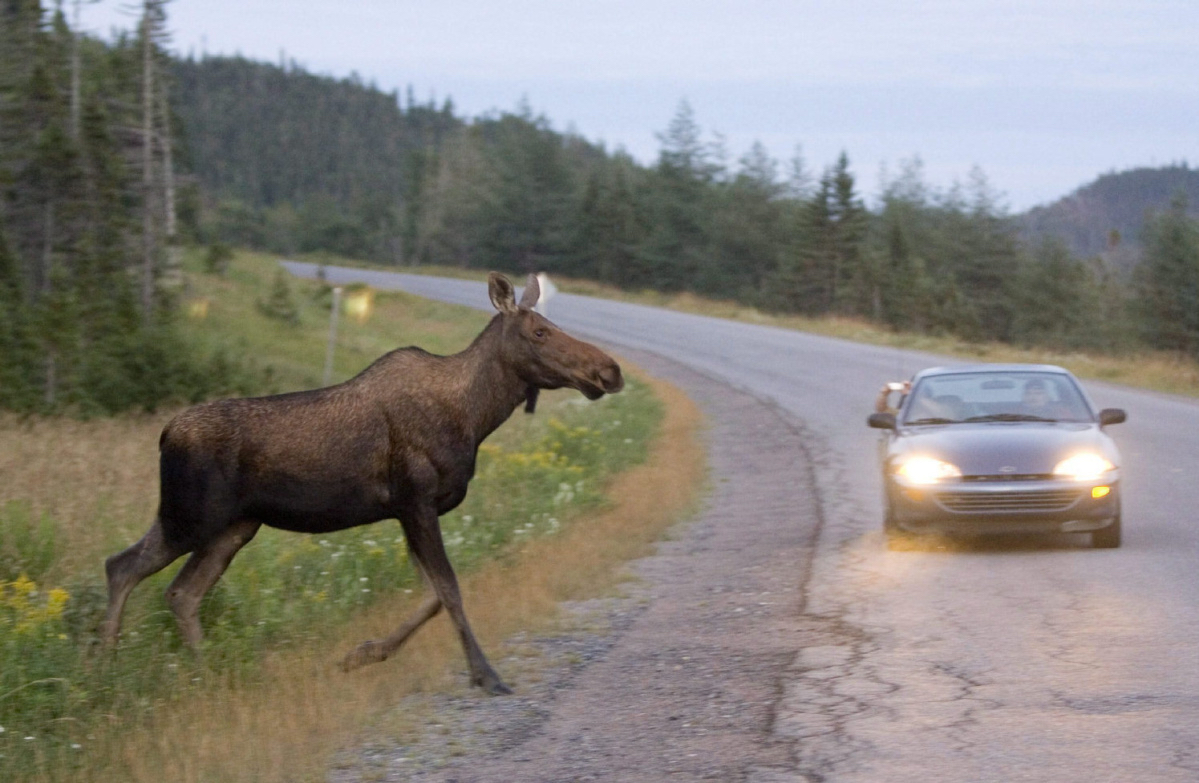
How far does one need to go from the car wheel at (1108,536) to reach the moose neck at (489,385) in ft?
18.0

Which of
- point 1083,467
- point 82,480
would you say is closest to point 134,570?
point 1083,467

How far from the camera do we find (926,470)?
34.2 feet

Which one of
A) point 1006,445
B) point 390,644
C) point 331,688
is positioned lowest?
point 331,688

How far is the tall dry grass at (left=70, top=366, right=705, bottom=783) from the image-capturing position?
550 centimetres

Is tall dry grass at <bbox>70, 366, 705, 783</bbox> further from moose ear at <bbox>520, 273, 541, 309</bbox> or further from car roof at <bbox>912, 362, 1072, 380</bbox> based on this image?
car roof at <bbox>912, 362, 1072, 380</bbox>

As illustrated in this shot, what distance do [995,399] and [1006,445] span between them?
4.34 feet

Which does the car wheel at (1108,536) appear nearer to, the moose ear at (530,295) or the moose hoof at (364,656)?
the moose ear at (530,295)

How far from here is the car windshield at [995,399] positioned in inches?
449

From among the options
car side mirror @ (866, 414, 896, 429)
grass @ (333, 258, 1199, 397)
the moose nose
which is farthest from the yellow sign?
the moose nose

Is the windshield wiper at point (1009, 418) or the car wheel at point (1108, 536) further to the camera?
the windshield wiper at point (1009, 418)

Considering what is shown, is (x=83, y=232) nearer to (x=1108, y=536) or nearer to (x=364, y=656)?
(x=1108, y=536)

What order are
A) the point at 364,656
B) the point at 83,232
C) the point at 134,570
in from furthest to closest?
the point at 83,232 < the point at 364,656 < the point at 134,570

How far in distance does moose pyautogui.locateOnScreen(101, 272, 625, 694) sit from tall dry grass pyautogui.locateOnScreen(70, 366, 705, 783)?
34cm

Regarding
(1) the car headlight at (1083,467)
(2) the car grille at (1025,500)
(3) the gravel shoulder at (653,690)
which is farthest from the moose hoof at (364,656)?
(1) the car headlight at (1083,467)
